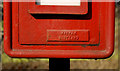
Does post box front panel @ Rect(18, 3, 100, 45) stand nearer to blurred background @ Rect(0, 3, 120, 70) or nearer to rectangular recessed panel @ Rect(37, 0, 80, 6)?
rectangular recessed panel @ Rect(37, 0, 80, 6)

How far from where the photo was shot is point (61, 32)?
2.28 feet

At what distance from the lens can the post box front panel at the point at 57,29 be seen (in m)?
0.69

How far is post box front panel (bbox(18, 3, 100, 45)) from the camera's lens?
69 cm

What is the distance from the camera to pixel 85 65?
254 cm

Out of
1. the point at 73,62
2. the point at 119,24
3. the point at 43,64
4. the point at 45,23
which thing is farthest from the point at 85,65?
the point at 45,23

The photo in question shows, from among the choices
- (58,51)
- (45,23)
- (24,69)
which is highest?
(45,23)

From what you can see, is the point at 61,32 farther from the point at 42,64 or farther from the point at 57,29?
the point at 42,64

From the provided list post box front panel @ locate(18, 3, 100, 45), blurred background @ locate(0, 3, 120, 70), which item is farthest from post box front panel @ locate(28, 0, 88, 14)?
blurred background @ locate(0, 3, 120, 70)

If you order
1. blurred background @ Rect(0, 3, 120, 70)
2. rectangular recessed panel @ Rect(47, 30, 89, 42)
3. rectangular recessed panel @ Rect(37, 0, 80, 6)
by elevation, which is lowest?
blurred background @ Rect(0, 3, 120, 70)

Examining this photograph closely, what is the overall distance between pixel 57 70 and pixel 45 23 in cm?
23

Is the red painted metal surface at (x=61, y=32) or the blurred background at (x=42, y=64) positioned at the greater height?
the red painted metal surface at (x=61, y=32)

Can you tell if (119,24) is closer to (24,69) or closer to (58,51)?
(24,69)

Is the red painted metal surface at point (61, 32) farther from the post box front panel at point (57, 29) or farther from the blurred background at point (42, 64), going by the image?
the blurred background at point (42, 64)

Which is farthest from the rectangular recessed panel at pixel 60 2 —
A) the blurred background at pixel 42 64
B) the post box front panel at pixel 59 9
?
the blurred background at pixel 42 64
